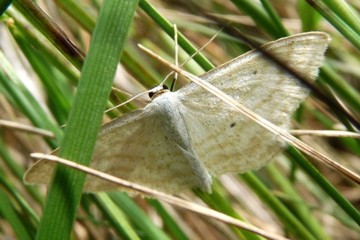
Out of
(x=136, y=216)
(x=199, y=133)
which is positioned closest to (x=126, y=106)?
(x=199, y=133)

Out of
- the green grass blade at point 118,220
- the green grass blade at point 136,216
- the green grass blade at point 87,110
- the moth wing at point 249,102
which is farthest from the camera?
the green grass blade at point 136,216

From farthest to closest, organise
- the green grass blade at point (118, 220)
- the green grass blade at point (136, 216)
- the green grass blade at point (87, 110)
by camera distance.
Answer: the green grass blade at point (136, 216) < the green grass blade at point (118, 220) < the green grass blade at point (87, 110)

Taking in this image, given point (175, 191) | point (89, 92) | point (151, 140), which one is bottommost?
point (175, 191)

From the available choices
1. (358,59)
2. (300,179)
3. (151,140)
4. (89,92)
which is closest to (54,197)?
(89,92)

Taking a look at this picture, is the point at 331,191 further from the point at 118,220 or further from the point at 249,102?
the point at 118,220

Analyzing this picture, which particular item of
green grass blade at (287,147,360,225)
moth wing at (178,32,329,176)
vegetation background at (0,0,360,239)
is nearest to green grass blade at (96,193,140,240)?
vegetation background at (0,0,360,239)

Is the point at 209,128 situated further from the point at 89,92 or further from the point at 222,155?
the point at 89,92

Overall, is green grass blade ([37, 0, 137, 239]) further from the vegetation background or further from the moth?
the moth

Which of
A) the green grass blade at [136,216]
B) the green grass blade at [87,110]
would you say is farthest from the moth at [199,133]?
the green grass blade at [87,110]

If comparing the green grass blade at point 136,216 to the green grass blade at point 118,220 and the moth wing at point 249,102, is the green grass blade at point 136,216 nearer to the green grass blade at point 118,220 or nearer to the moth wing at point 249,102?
the green grass blade at point 118,220
